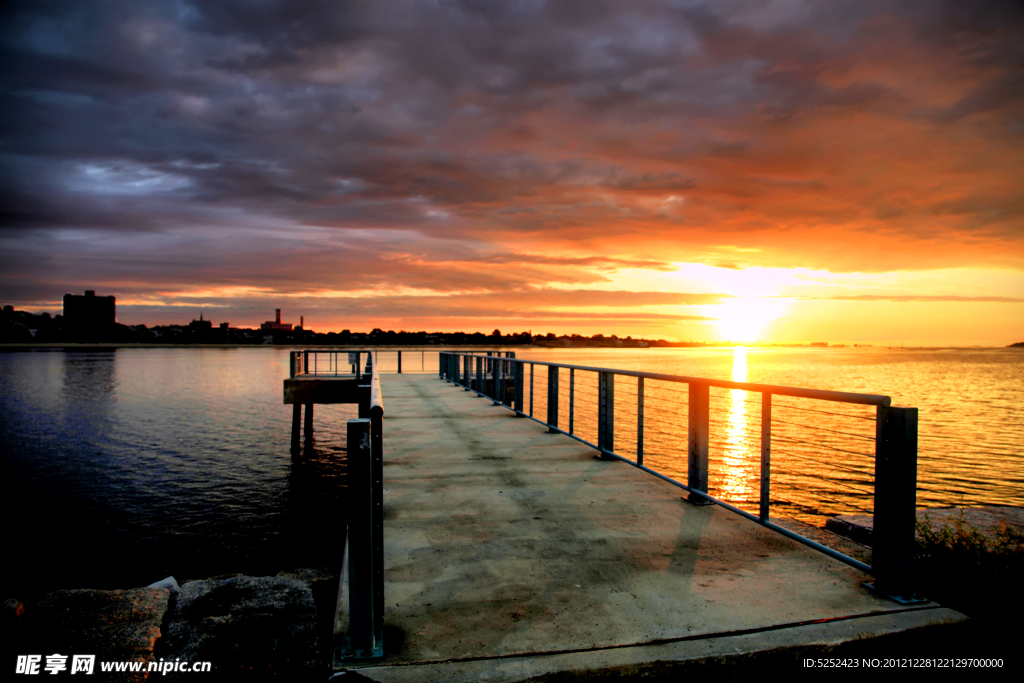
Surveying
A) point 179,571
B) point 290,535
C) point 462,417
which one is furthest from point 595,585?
point 290,535

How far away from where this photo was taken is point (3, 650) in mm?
4730

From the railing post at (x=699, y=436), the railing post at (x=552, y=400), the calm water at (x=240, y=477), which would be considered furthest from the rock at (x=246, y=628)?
the railing post at (x=552, y=400)

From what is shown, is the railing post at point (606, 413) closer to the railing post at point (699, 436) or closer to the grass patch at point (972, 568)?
the railing post at point (699, 436)

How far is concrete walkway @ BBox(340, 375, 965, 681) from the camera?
2.96m

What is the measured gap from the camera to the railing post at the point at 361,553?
2.85m

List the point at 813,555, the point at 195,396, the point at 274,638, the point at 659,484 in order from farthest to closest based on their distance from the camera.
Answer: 1. the point at 195,396
2. the point at 659,484
3. the point at 274,638
4. the point at 813,555

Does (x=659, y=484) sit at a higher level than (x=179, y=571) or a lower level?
higher

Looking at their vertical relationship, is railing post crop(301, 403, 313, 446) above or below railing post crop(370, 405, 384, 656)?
below

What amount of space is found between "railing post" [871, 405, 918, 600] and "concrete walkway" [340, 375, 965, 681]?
0.51 ft

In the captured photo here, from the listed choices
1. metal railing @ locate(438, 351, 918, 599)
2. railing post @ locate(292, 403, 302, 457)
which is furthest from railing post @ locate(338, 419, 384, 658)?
railing post @ locate(292, 403, 302, 457)

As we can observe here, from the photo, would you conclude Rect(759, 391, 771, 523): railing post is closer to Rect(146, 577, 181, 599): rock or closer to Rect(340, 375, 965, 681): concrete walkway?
Rect(340, 375, 965, 681): concrete walkway

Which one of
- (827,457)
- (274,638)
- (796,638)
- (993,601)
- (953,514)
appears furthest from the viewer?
(827,457)

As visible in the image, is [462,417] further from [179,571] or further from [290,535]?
[179,571]

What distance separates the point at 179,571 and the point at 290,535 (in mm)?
2652
